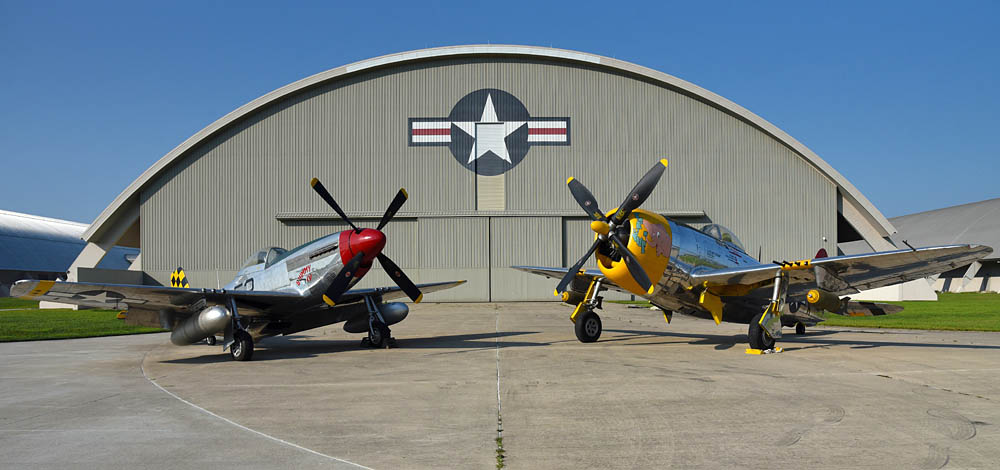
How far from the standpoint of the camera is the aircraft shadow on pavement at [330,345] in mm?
13719

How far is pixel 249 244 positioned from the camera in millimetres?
37094

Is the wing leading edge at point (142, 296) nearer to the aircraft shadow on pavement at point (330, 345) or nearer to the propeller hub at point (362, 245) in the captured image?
the aircraft shadow on pavement at point (330, 345)

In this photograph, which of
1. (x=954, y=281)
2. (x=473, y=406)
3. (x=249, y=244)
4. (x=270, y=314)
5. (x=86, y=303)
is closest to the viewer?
(x=473, y=406)

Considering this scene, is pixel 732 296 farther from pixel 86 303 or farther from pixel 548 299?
pixel 548 299

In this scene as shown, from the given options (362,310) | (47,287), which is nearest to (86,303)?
(47,287)

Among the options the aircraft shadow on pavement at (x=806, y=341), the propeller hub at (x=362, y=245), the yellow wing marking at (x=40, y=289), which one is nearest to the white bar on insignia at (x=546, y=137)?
the aircraft shadow on pavement at (x=806, y=341)

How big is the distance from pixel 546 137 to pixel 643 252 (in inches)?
1001

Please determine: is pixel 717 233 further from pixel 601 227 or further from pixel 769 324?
pixel 601 227

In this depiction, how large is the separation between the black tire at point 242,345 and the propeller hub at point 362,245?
2.40m

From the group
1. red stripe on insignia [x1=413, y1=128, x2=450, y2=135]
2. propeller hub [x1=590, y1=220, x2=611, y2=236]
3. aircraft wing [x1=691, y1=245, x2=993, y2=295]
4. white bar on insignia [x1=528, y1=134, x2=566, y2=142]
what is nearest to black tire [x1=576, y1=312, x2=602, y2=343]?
aircraft wing [x1=691, y1=245, x2=993, y2=295]

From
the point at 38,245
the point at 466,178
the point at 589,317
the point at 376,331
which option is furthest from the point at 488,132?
the point at 38,245

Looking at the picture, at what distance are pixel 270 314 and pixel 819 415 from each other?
1121 cm

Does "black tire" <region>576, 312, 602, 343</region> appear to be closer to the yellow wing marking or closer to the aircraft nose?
the aircraft nose

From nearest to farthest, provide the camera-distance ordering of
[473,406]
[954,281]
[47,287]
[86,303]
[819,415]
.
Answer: [819,415] → [473,406] → [47,287] → [86,303] → [954,281]
